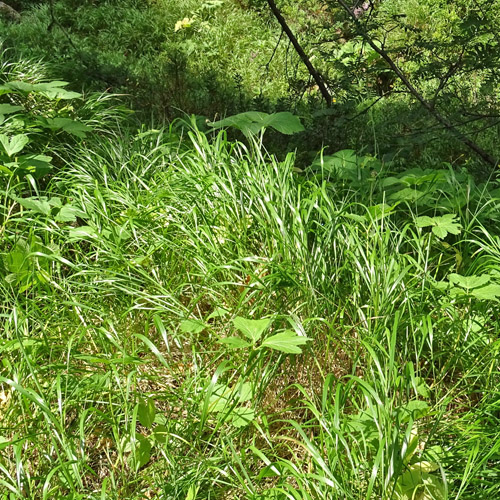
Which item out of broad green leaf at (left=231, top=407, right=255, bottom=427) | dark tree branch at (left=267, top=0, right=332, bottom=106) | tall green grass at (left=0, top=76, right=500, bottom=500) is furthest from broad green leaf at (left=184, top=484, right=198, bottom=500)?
dark tree branch at (left=267, top=0, right=332, bottom=106)

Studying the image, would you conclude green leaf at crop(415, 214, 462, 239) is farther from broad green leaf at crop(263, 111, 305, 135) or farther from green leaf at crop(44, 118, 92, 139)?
green leaf at crop(44, 118, 92, 139)

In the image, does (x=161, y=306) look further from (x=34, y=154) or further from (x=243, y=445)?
(x=34, y=154)

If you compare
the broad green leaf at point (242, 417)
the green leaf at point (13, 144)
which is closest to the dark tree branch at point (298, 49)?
the green leaf at point (13, 144)

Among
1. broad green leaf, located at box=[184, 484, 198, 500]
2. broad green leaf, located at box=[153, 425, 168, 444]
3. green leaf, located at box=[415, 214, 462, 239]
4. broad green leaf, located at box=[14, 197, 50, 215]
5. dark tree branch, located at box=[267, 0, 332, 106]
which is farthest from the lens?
dark tree branch, located at box=[267, 0, 332, 106]

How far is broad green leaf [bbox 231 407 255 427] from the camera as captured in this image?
1921mm

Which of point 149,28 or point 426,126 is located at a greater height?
point 426,126

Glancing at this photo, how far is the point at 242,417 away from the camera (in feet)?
6.37

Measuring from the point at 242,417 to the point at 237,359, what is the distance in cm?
26

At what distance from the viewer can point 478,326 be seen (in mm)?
2250

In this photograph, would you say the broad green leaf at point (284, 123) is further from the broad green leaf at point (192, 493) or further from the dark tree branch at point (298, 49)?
the broad green leaf at point (192, 493)

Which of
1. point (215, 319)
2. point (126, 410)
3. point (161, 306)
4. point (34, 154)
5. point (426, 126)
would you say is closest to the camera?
point (126, 410)

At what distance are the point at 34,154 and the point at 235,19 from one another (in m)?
5.65

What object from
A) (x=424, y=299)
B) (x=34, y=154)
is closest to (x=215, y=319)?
(x=424, y=299)

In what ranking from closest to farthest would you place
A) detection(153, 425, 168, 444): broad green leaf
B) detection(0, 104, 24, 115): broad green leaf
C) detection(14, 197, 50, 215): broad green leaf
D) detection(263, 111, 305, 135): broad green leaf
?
detection(153, 425, 168, 444): broad green leaf, detection(14, 197, 50, 215): broad green leaf, detection(263, 111, 305, 135): broad green leaf, detection(0, 104, 24, 115): broad green leaf
